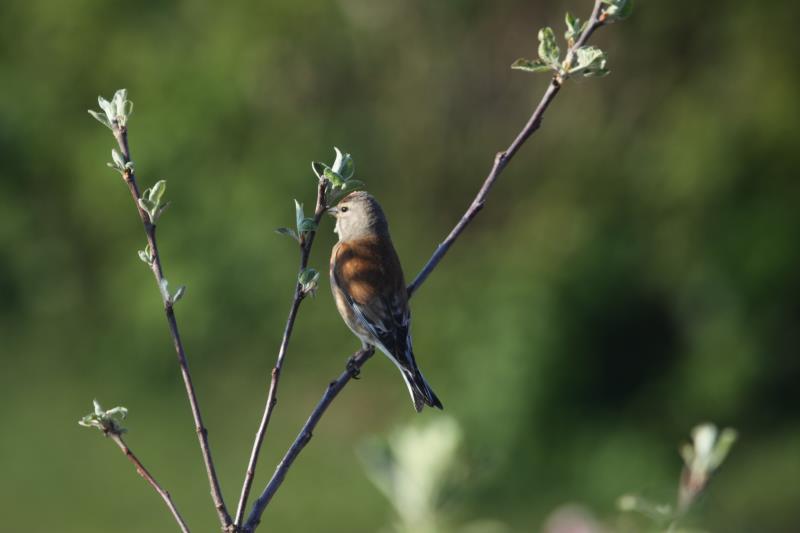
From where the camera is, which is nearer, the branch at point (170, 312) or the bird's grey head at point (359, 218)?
the branch at point (170, 312)

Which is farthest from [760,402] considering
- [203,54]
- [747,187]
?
[203,54]

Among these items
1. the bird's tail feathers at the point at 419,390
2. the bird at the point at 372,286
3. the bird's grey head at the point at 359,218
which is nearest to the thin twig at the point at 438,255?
the bird's tail feathers at the point at 419,390

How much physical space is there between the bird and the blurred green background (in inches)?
97.7

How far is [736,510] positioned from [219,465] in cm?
305

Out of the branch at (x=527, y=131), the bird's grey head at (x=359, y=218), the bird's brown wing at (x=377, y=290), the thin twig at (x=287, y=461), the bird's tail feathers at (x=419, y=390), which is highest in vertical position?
the bird's grey head at (x=359, y=218)

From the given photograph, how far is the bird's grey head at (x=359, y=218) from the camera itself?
392 cm

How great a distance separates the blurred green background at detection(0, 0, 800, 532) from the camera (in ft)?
22.4

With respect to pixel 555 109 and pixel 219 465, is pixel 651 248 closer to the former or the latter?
pixel 555 109

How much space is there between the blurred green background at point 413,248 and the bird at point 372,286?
97.7 inches

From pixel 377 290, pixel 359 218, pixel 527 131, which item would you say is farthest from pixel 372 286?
pixel 527 131

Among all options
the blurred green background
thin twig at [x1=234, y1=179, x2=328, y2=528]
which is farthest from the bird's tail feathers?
the blurred green background

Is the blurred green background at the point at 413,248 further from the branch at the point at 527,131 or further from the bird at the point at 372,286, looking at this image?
the branch at the point at 527,131

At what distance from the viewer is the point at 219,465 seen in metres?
7.39

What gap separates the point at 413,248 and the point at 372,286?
423cm
